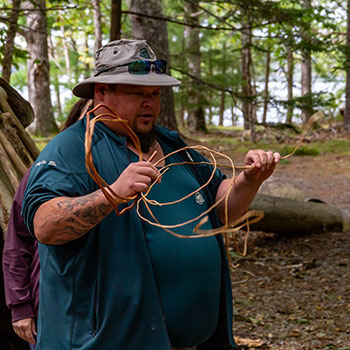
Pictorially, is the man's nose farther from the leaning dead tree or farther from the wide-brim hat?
the leaning dead tree

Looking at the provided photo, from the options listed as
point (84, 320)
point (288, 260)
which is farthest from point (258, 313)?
point (84, 320)

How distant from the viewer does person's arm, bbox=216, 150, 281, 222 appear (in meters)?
2.05

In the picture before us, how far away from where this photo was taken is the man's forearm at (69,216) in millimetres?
1718

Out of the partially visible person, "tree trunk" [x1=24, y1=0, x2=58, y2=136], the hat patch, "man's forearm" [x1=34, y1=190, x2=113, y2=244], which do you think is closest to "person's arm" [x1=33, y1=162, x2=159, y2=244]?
"man's forearm" [x1=34, y1=190, x2=113, y2=244]

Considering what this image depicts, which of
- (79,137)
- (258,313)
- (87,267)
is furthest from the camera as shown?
(258,313)

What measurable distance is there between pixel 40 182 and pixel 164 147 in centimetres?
70

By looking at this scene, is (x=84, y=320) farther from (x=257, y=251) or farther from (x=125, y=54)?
(x=257, y=251)

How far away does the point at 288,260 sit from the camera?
A: 20.0 feet

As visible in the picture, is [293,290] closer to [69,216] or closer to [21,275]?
[21,275]

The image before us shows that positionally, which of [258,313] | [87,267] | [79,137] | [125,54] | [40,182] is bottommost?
[258,313]

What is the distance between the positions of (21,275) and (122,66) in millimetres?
1235

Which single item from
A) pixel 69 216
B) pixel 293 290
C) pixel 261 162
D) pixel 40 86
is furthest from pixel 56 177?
pixel 40 86

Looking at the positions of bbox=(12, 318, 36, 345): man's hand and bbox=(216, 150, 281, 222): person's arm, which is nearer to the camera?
bbox=(216, 150, 281, 222): person's arm

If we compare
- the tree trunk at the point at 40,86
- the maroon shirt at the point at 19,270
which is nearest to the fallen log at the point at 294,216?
the maroon shirt at the point at 19,270
